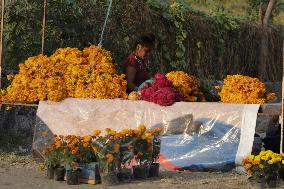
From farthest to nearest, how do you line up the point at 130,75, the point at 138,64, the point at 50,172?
the point at 138,64 < the point at 130,75 < the point at 50,172

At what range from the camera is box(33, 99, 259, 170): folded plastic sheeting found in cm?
828

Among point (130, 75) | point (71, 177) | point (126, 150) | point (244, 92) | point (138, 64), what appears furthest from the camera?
point (138, 64)

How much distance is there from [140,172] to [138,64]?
7.28 ft

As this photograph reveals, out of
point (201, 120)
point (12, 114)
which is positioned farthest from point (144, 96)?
point (12, 114)

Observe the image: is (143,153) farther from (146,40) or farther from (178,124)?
(146,40)

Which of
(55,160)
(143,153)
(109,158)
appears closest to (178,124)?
(143,153)

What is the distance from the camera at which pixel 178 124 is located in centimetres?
858

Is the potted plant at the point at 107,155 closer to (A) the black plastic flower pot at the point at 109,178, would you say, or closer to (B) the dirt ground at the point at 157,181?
(A) the black plastic flower pot at the point at 109,178

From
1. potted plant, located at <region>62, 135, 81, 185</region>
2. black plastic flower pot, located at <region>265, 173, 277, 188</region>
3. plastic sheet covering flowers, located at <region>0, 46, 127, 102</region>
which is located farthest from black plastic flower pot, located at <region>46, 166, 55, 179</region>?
black plastic flower pot, located at <region>265, 173, 277, 188</region>

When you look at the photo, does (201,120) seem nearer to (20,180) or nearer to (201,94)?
(201,94)

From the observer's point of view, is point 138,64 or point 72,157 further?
point 138,64

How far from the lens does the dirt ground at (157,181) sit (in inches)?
Result: 288

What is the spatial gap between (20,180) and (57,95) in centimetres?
167

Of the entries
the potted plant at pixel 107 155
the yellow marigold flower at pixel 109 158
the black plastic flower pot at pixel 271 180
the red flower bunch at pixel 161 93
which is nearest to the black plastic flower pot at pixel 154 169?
the potted plant at pixel 107 155
